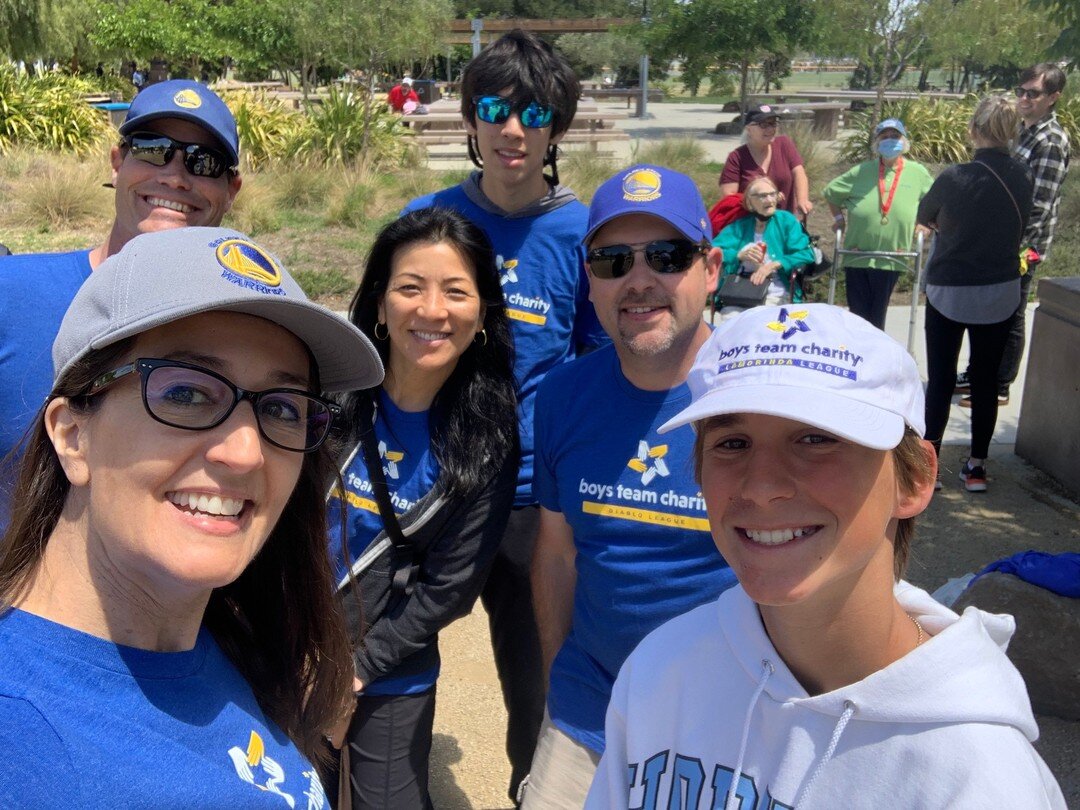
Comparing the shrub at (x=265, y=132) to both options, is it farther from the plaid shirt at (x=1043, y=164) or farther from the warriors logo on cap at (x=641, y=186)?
the warriors logo on cap at (x=641, y=186)

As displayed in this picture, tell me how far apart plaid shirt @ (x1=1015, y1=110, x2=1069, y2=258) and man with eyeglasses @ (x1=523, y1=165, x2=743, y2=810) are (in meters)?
5.35

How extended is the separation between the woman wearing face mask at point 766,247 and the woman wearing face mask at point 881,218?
113 cm

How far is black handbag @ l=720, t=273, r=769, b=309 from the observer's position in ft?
22.6

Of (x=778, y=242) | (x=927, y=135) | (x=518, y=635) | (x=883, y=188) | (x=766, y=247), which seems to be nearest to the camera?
(x=518, y=635)

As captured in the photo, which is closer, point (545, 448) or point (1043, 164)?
point (545, 448)

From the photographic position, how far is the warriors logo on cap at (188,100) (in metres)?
3.09

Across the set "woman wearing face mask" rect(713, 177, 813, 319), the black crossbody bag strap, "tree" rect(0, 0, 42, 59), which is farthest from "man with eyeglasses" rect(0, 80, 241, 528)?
"tree" rect(0, 0, 42, 59)

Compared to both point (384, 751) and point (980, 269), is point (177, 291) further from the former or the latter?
point (980, 269)

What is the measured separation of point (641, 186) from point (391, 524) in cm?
113

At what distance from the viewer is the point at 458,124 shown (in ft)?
74.9

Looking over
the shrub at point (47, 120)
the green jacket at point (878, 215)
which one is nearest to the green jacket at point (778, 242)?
the green jacket at point (878, 215)

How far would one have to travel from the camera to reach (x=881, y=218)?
8.12 m

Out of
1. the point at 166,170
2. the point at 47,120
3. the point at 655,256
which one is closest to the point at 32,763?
Answer: the point at 655,256

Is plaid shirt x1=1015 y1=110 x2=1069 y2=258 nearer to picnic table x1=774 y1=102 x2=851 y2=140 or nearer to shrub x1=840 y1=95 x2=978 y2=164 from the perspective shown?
shrub x1=840 y1=95 x2=978 y2=164
